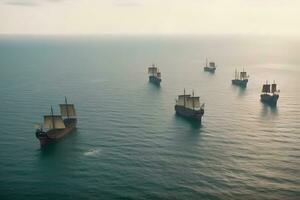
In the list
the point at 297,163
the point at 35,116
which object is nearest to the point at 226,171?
the point at 297,163

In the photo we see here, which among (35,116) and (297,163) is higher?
(35,116)

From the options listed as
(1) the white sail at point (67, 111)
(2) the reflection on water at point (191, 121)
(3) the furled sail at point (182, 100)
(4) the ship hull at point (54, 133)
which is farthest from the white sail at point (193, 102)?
(4) the ship hull at point (54, 133)

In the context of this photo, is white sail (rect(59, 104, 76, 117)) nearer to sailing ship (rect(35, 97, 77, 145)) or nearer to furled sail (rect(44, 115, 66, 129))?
sailing ship (rect(35, 97, 77, 145))

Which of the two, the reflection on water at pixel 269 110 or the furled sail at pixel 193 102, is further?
the furled sail at pixel 193 102

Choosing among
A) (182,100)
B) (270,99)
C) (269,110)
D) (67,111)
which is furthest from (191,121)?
(270,99)

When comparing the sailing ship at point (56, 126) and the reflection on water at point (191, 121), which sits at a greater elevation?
the sailing ship at point (56, 126)

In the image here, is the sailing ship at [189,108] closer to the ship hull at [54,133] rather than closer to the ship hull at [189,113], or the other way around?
the ship hull at [189,113]

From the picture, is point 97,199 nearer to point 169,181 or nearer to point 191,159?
point 169,181

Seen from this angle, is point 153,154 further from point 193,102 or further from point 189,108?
point 193,102
